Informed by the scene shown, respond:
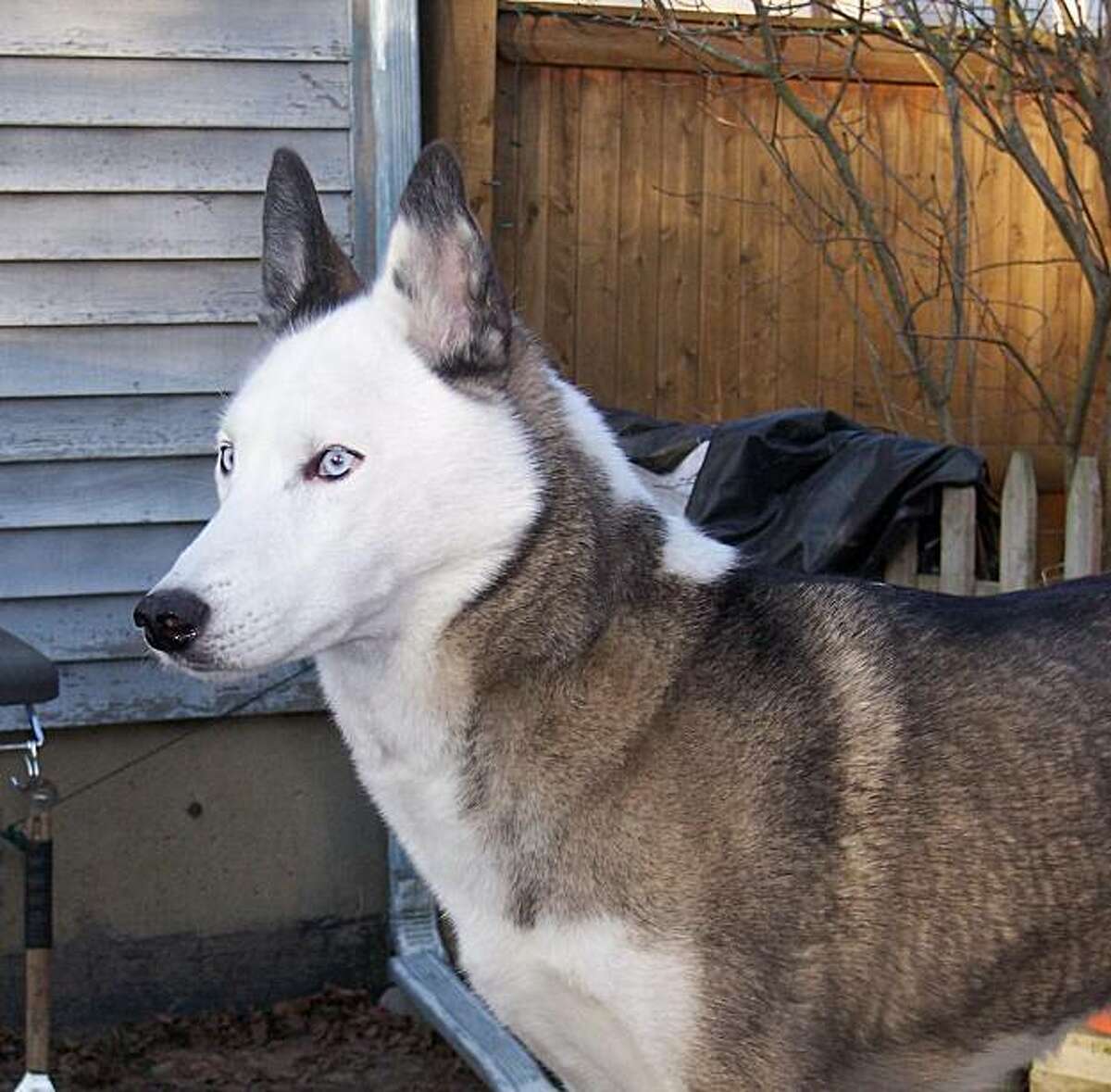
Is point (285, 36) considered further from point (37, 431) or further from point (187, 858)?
point (187, 858)

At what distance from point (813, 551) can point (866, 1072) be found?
5.76ft

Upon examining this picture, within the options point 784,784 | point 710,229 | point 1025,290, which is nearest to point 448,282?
point 784,784

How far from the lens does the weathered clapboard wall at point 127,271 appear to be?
4.81m

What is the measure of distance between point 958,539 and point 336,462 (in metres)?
2.14

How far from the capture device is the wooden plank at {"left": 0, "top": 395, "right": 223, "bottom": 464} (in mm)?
4848

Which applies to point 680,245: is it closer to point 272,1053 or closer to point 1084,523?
point 1084,523

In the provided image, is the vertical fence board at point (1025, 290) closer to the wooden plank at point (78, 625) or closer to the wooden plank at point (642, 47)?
the wooden plank at point (642, 47)

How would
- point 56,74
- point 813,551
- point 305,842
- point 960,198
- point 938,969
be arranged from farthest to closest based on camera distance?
point 960,198 < point 305,842 < point 56,74 < point 813,551 < point 938,969

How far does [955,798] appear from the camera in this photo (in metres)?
2.61

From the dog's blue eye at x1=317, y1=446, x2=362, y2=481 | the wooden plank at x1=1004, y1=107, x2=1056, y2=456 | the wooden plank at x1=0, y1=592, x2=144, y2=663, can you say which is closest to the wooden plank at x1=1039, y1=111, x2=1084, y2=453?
the wooden plank at x1=1004, y1=107, x2=1056, y2=456

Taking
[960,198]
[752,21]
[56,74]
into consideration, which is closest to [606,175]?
[752,21]

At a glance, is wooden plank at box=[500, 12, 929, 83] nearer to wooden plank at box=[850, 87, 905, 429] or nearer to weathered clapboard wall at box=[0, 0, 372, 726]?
wooden plank at box=[850, 87, 905, 429]

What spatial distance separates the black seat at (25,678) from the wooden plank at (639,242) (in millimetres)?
2887

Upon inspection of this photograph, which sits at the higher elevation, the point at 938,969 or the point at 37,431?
the point at 37,431
